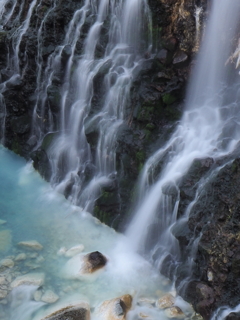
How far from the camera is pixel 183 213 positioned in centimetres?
788

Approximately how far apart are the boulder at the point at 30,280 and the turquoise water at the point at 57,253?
4.3 inches

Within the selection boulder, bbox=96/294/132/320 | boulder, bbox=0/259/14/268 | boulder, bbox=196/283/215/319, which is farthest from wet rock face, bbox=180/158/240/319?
boulder, bbox=0/259/14/268

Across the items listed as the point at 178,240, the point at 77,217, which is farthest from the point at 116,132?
the point at 178,240

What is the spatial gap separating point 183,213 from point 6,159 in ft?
24.4

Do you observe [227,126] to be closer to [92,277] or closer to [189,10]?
[189,10]

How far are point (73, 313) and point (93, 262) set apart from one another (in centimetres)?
144

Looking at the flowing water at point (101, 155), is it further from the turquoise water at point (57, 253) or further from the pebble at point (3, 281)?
the pebble at point (3, 281)

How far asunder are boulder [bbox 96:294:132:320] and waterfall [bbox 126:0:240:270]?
1.30 m

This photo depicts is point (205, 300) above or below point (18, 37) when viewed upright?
below

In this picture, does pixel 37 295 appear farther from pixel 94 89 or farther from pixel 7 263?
pixel 94 89

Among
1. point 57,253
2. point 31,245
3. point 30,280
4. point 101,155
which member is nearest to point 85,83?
point 101,155

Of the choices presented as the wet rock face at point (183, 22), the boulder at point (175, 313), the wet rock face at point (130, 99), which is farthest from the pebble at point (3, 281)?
the wet rock face at point (183, 22)

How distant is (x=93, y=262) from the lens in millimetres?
8062

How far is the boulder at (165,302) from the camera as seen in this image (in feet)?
23.3
